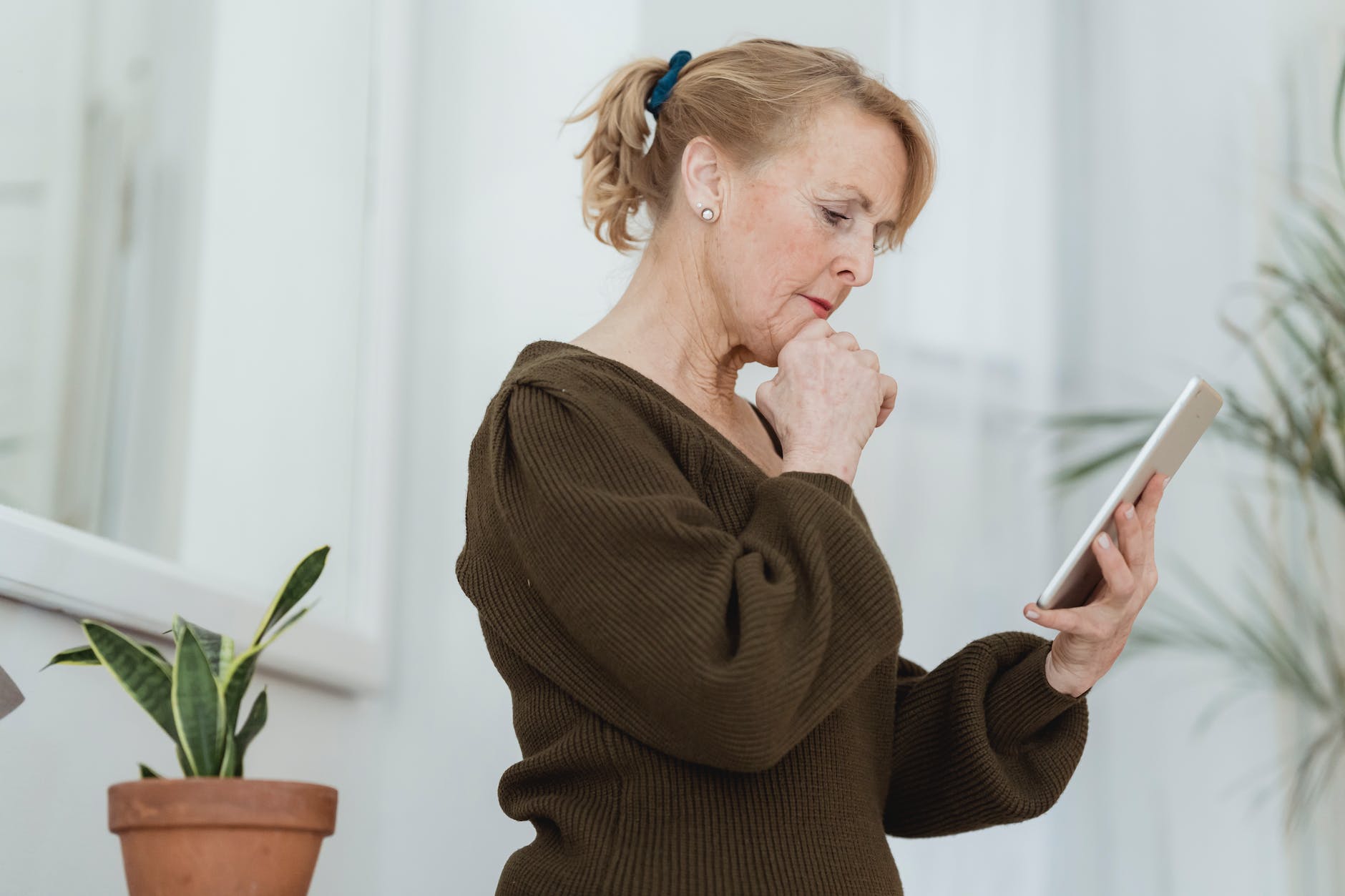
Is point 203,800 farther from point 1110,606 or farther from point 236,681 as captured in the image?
point 1110,606

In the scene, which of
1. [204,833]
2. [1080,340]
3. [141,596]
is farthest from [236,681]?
[1080,340]

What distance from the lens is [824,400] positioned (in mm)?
1171

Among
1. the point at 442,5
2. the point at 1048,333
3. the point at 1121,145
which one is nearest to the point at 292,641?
the point at 442,5

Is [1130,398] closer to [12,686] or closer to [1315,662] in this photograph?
[1315,662]

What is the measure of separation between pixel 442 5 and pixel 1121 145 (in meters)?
1.43

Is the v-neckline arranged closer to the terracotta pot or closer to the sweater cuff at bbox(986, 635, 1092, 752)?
the sweater cuff at bbox(986, 635, 1092, 752)

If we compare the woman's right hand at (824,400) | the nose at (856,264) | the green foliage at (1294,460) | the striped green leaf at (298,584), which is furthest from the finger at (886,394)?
the green foliage at (1294,460)

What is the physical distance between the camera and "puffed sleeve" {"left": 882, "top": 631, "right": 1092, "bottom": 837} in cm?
133

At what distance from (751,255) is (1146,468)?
0.44 metres

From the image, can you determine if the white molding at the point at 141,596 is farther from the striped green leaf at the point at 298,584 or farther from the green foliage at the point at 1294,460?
the green foliage at the point at 1294,460

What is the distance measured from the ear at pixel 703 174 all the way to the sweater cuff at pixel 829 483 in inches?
15.0

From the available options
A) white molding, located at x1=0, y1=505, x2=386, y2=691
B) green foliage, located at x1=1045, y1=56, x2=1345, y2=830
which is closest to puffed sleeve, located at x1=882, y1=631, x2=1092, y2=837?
white molding, located at x1=0, y1=505, x2=386, y2=691

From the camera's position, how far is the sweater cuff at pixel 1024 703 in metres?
1.34

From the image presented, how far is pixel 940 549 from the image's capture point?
230 cm
